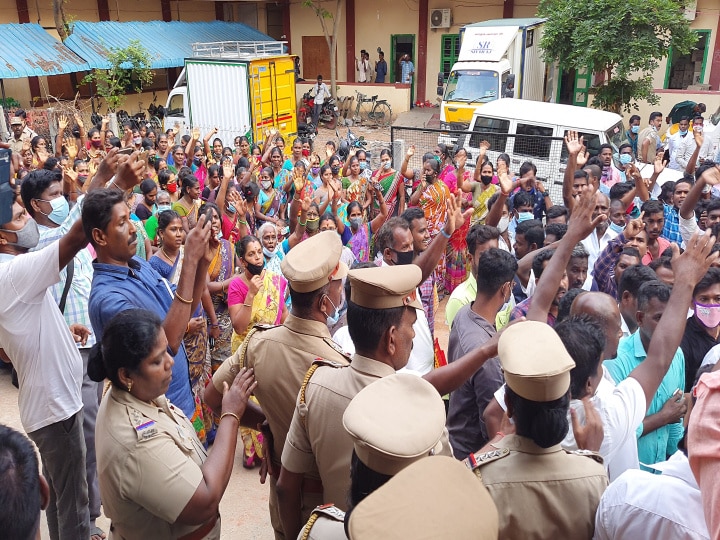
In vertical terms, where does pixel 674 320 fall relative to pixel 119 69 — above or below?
below

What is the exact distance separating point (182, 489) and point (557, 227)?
11.7 ft

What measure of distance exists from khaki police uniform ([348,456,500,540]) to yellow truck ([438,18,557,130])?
12168 mm

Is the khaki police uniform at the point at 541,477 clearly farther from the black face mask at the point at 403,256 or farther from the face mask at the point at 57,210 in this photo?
the face mask at the point at 57,210

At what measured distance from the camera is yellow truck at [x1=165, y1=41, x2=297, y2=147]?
47.4ft

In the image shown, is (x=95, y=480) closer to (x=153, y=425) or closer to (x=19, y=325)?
(x=19, y=325)

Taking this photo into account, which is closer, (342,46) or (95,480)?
(95,480)

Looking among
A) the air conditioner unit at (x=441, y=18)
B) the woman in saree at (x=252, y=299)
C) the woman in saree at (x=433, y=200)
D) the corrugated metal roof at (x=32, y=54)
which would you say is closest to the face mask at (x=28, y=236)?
the woman in saree at (x=252, y=299)

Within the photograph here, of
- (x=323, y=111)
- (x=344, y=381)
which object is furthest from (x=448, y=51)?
(x=344, y=381)

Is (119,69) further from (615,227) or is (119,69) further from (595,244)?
(595,244)

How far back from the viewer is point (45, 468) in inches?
116

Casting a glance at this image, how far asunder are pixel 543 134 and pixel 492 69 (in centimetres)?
528

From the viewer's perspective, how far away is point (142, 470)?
6.29ft

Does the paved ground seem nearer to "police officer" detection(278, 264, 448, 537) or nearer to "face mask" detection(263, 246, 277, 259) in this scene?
"face mask" detection(263, 246, 277, 259)

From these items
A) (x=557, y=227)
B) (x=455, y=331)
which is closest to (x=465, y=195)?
(x=557, y=227)
